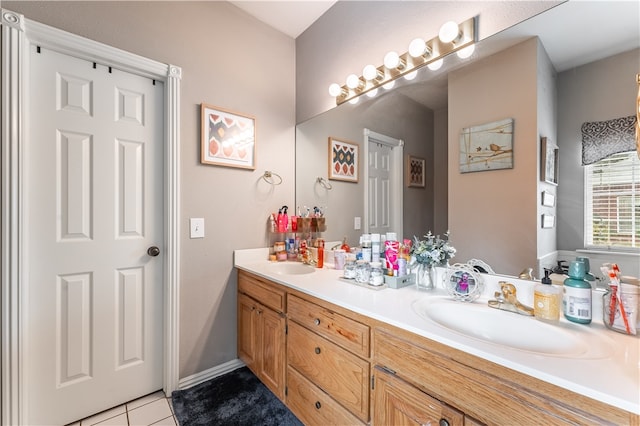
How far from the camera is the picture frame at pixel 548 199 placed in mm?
1037

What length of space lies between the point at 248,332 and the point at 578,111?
2.01 metres

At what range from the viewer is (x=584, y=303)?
0.89m

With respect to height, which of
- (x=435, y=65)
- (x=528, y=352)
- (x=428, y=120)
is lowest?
(x=528, y=352)

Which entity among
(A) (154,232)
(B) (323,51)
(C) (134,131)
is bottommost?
(A) (154,232)

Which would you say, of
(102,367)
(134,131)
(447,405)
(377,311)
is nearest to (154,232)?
(134,131)

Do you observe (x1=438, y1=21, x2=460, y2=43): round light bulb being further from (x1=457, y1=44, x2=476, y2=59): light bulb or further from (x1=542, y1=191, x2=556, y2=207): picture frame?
(x1=542, y1=191, x2=556, y2=207): picture frame

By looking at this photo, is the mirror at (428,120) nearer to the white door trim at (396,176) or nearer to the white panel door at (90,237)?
the white door trim at (396,176)

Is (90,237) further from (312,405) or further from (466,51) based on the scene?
(466,51)

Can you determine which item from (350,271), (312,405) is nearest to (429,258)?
(350,271)

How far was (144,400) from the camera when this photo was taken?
1.64 meters

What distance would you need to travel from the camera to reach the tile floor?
147 centimetres

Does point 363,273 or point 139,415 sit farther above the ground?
point 363,273

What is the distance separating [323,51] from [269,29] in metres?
0.48

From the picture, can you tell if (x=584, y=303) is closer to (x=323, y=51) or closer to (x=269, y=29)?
(x=323, y=51)
